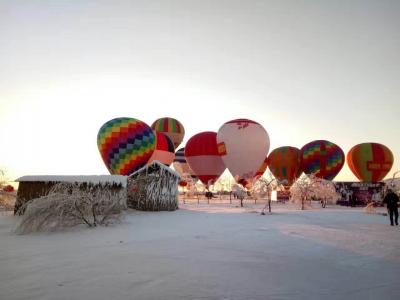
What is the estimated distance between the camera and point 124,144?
2988 centimetres

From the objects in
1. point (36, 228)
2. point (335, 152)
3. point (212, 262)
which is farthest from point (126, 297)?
point (335, 152)

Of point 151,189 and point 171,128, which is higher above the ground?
point 171,128

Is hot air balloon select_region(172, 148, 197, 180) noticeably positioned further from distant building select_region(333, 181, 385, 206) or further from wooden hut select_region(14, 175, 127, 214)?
wooden hut select_region(14, 175, 127, 214)

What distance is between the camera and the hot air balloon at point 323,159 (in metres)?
39.3

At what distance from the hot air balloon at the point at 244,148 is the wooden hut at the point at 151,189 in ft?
61.7

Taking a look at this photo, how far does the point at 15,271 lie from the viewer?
6098 mm

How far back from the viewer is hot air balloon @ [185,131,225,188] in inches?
1828

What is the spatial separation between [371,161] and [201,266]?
122 feet

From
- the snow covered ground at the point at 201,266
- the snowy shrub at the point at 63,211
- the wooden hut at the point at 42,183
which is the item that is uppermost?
the wooden hut at the point at 42,183

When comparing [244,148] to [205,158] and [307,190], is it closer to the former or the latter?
[205,158]

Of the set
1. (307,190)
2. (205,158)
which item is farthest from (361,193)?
(205,158)

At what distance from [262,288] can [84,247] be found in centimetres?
532

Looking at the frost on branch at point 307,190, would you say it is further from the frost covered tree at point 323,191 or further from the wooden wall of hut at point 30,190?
the wooden wall of hut at point 30,190

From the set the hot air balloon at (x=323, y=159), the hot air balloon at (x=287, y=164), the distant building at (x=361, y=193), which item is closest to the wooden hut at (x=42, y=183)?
the distant building at (x=361, y=193)
